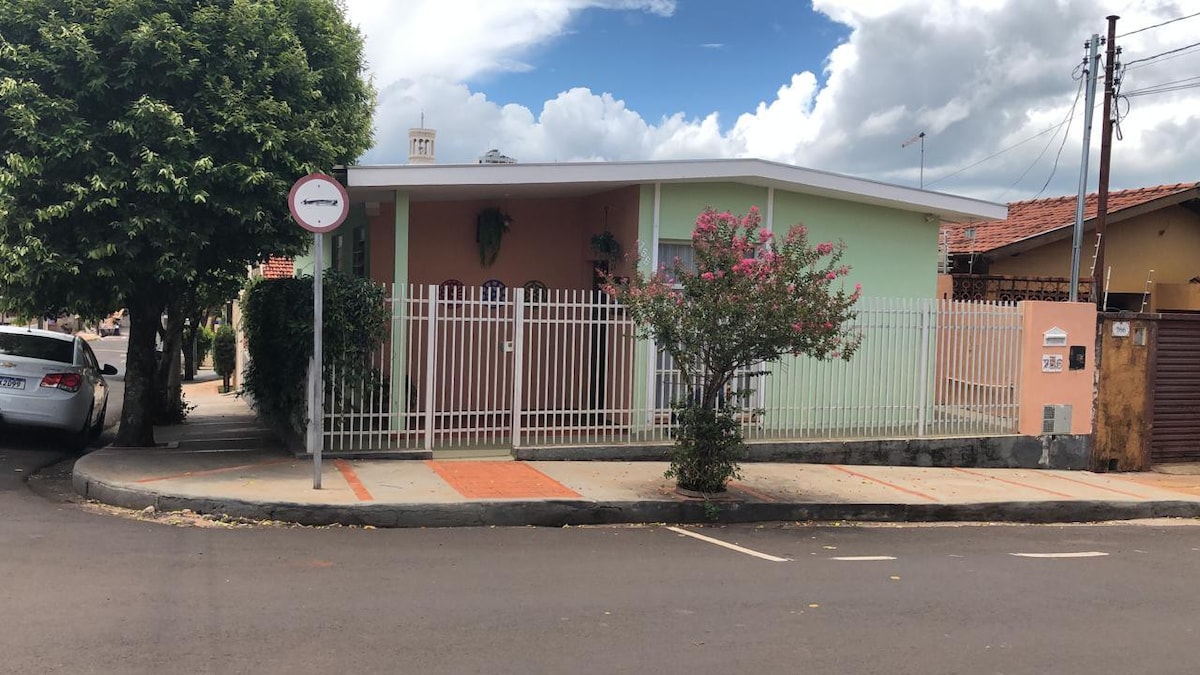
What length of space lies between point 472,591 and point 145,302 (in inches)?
265

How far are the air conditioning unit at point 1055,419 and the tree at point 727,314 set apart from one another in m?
5.20

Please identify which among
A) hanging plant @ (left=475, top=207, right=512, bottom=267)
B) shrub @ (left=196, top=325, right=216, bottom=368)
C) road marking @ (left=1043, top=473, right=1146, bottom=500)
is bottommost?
road marking @ (left=1043, top=473, right=1146, bottom=500)

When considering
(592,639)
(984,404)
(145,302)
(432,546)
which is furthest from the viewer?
(984,404)

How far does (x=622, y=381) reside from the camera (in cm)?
1041

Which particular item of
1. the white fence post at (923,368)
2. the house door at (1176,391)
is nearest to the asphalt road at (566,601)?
the white fence post at (923,368)

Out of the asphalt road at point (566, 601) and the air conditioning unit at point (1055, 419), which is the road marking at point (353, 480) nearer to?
the asphalt road at point (566, 601)

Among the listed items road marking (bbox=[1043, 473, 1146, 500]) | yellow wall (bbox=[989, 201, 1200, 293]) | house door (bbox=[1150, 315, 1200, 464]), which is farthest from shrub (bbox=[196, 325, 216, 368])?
house door (bbox=[1150, 315, 1200, 464])

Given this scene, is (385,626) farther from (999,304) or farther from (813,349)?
(999,304)

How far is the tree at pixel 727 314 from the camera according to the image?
8055 millimetres

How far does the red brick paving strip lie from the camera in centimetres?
836

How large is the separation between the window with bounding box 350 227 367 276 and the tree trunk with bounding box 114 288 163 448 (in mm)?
2908

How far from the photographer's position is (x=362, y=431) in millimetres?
9812

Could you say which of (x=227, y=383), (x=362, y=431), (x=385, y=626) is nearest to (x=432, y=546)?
(x=385, y=626)

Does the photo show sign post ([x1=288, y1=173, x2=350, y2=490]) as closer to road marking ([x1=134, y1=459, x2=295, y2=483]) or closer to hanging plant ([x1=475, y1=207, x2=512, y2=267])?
road marking ([x1=134, y1=459, x2=295, y2=483])
